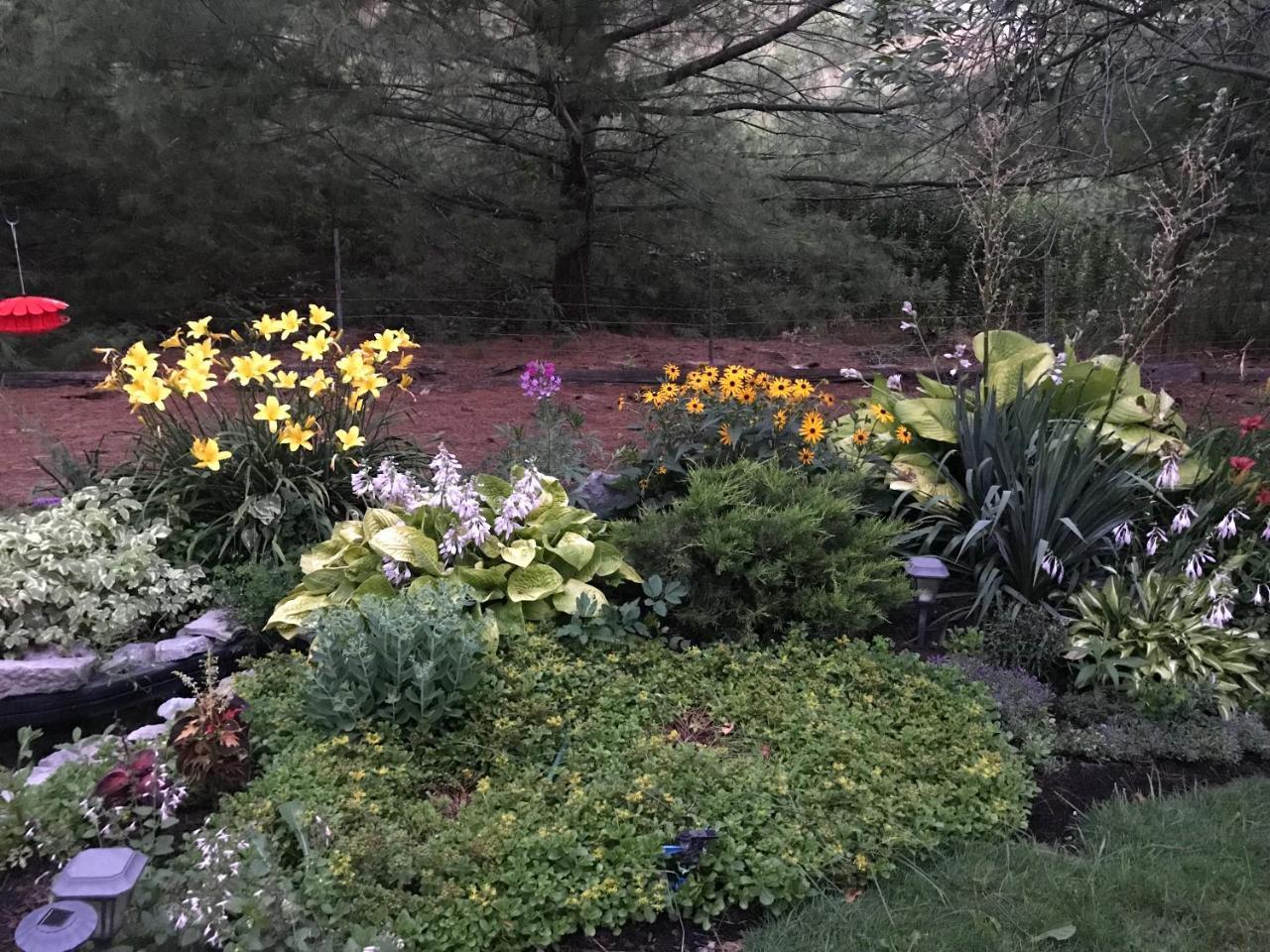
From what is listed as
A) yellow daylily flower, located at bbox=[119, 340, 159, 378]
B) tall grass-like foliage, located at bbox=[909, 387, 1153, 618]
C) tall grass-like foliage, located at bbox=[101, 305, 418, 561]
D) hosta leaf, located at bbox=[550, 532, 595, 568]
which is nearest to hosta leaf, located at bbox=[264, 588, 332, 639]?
tall grass-like foliage, located at bbox=[101, 305, 418, 561]

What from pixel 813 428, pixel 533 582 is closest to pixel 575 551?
pixel 533 582

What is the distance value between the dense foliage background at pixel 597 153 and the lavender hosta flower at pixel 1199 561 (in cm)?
192

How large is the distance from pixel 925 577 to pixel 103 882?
8.54ft

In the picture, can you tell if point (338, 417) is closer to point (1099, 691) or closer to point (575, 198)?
point (1099, 691)

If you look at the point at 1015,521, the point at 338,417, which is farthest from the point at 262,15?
the point at 1015,521

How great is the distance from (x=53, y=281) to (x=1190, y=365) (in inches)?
415

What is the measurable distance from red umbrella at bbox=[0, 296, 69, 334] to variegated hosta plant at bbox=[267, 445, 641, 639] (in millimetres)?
1392

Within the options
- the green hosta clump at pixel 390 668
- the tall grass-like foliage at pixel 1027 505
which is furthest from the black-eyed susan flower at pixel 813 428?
the green hosta clump at pixel 390 668

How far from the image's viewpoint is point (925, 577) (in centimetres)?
348

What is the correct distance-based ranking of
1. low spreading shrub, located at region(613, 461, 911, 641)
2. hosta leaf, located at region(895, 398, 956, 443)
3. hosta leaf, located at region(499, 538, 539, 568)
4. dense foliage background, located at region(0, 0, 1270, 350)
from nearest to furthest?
1. low spreading shrub, located at region(613, 461, 911, 641)
2. hosta leaf, located at region(499, 538, 539, 568)
3. hosta leaf, located at region(895, 398, 956, 443)
4. dense foliage background, located at region(0, 0, 1270, 350)

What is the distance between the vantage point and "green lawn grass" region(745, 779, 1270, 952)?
237cm

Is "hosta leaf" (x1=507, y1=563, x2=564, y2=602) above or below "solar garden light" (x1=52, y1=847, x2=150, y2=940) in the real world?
below

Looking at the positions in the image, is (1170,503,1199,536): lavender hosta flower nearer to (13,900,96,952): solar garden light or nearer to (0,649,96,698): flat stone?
(13,900,96,952): solar garden light

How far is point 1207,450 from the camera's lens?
13.8 ft
